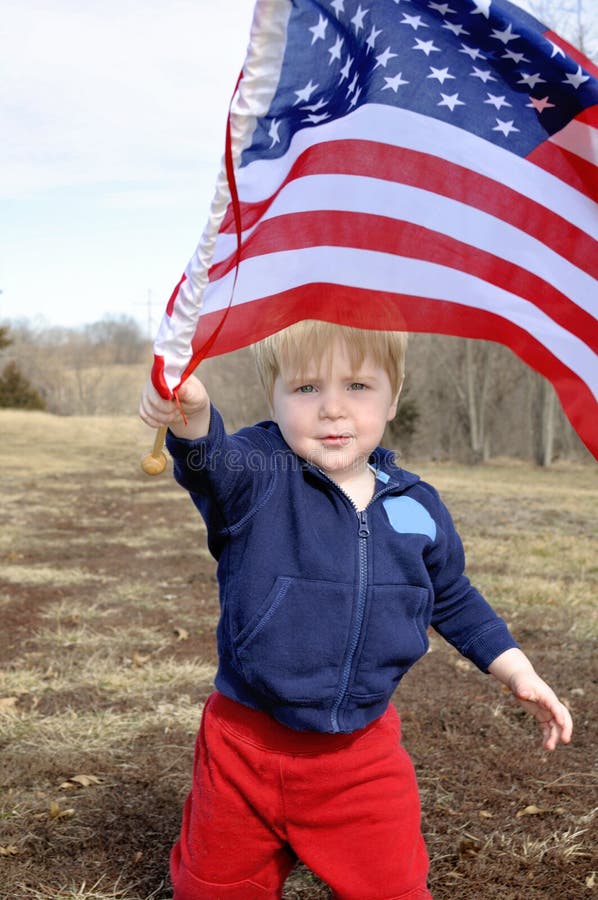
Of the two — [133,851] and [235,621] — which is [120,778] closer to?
[133,851]

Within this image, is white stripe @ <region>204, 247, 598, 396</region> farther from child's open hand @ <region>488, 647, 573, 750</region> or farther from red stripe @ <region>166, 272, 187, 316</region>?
child's open hand @ <region>488, 647, 573, 750</region>

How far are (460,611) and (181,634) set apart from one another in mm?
3809

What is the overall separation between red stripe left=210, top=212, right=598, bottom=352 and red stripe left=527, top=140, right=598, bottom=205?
0.28 meters

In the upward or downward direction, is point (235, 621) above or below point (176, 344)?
below

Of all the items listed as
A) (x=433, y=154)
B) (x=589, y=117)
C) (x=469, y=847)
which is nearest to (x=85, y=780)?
(x=469, y=847)

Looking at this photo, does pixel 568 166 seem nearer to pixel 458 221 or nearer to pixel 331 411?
pixel 458 221

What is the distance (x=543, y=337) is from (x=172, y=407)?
1314 mm

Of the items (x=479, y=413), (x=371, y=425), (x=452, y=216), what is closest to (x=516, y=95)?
(x=452, y=216)

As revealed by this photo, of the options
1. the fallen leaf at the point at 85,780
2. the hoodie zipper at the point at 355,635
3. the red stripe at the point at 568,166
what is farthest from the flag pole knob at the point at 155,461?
the fallen leaf at the point at 85,780

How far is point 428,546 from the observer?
241 cm

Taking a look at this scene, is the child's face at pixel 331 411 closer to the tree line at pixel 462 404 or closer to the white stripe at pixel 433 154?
the white stripe at pixel 433 154

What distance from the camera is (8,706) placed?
184 inches

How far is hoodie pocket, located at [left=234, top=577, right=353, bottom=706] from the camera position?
217 cm

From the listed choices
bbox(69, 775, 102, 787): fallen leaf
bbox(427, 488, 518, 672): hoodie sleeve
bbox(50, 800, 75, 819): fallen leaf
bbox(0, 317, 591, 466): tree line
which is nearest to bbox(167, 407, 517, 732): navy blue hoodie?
bbox(427, 488, 518, 672): hoodie sleeve
